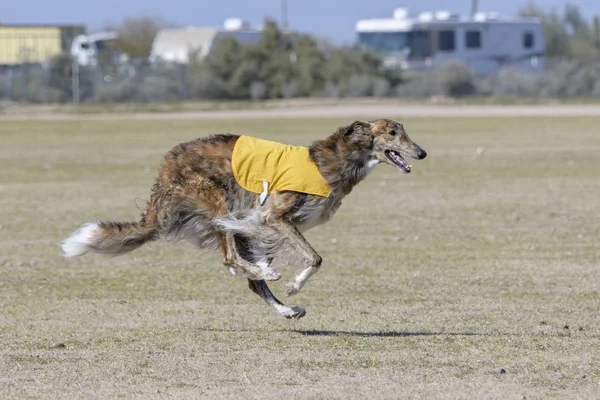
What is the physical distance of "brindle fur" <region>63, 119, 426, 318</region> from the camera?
34.4 feet

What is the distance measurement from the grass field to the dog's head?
160 centimetres

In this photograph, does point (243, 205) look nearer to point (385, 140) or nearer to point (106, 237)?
point (106, 237)

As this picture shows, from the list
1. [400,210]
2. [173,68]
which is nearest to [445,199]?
[400,210]

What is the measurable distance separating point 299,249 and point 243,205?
0.68 m

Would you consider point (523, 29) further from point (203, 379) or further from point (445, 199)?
point (203, 379)

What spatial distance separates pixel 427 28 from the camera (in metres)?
88.2

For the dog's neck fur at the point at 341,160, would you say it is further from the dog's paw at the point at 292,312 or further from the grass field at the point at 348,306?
the grass field at the point at 348,306

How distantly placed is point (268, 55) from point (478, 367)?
73237mm

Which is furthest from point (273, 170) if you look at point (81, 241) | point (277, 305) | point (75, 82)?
point (75, 82)

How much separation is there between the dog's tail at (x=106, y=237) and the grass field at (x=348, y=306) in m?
0.73

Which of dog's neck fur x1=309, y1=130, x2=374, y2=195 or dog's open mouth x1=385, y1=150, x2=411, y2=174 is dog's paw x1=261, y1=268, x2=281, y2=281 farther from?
dog's open mouth x1=385, y1=150, x2=411, y2=174

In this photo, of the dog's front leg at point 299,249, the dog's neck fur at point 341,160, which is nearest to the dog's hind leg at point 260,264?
the dog's front leg at point 299,249

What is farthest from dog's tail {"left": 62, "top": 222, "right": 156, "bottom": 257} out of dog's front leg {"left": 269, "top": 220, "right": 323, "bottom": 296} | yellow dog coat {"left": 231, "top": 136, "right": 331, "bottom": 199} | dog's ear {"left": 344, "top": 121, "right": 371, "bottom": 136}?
dog's ear {"left": 344, "top": 121, "right": 371, "bottom": 136}

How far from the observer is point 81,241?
10688 millimetres
